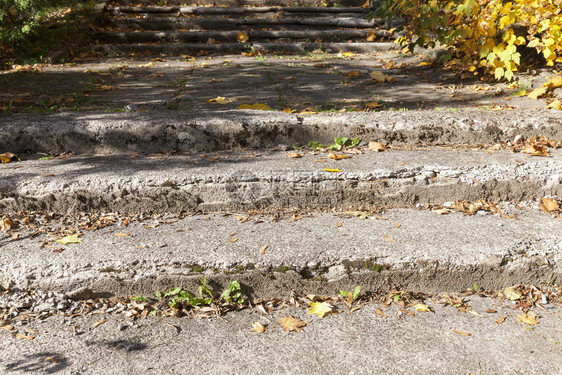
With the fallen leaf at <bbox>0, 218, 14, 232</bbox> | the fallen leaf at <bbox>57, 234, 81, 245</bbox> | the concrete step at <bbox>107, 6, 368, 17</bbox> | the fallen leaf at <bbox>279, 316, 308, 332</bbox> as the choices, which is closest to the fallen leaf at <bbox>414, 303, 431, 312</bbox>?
the fallen leaf at <bbox>279, 316, 308, 332</bbox>

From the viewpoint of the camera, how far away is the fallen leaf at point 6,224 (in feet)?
7.30

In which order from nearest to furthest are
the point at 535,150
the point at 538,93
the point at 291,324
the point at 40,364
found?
1. the point at 40,364
2. the point at 291,324
3. the point at 535,150
4. the point at 538,93

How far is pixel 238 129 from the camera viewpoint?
2.90 meters

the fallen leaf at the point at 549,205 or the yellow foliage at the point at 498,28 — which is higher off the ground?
the yellow foliage at the point at 498,28

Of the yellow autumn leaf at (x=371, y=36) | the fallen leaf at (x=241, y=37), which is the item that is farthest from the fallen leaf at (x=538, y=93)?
the fallen leaf at (x=241, y=37)

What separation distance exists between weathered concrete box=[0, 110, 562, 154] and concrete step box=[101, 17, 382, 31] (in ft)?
13.1

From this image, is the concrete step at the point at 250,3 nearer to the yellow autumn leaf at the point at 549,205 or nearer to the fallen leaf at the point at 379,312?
the yellow autumn leaf at the point at 549,205

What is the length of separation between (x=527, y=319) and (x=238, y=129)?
1895mm

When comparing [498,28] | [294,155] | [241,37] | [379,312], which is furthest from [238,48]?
[379,312]

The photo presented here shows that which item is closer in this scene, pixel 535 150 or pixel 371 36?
pixel 535 150

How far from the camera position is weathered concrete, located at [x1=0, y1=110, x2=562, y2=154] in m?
2.82

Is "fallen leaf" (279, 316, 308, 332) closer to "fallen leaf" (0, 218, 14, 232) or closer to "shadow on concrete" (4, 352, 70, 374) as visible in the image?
"shadow on concrete" (4, 352, 70, 374)

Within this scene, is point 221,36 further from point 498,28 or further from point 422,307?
point 422,307

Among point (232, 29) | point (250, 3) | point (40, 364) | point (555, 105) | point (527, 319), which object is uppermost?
point (250, 3)
